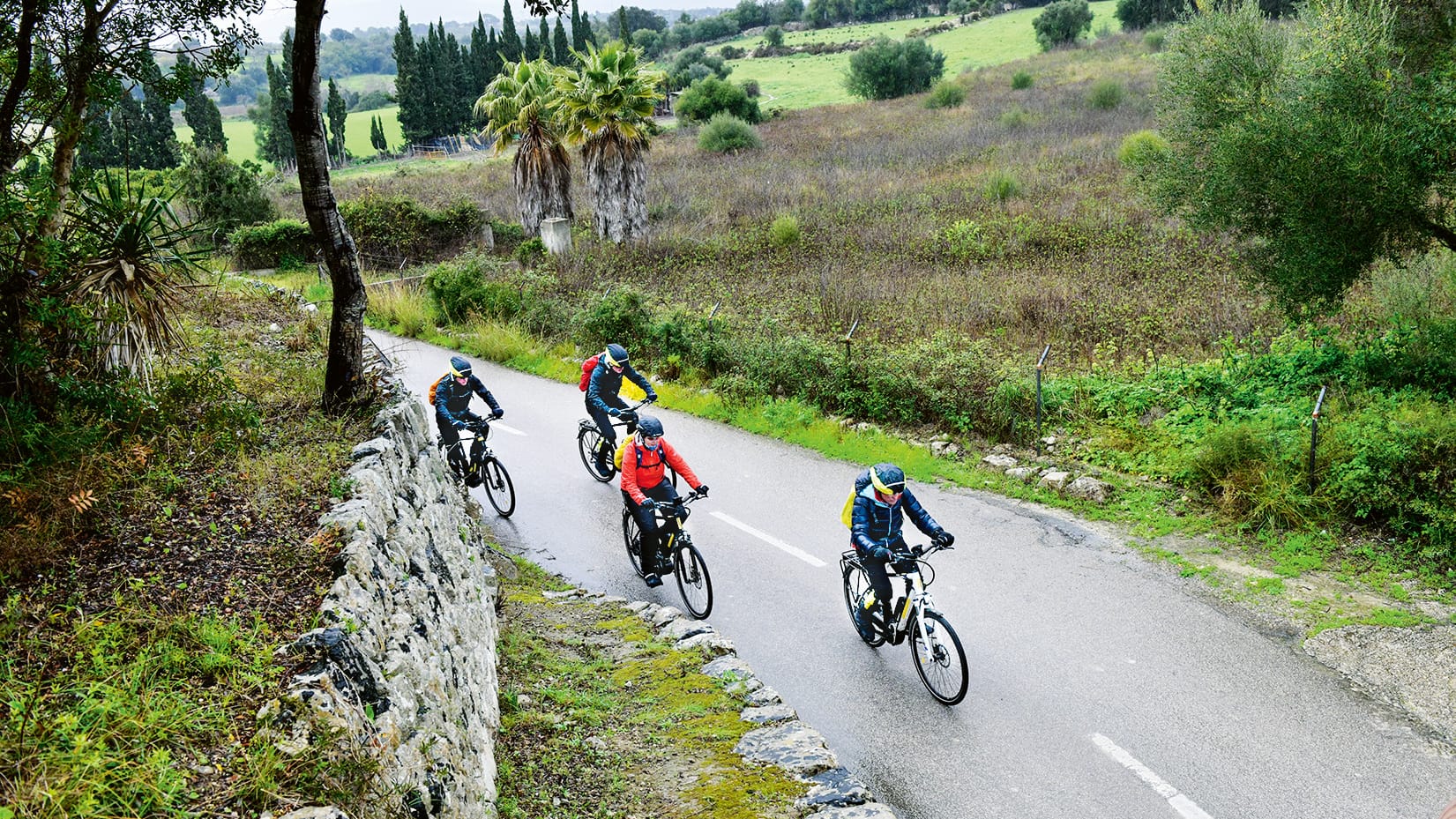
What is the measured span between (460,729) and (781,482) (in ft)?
26.7

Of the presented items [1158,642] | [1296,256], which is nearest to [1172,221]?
[1296,256]

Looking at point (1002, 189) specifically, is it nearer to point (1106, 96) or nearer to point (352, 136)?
point (1106, 96)

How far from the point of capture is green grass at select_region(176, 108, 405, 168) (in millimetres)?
80250

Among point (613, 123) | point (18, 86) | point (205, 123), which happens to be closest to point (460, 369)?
point (18, 86)

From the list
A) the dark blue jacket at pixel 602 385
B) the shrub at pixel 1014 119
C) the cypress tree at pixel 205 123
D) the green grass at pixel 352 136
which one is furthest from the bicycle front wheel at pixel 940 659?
the green grass at pixel 352 136

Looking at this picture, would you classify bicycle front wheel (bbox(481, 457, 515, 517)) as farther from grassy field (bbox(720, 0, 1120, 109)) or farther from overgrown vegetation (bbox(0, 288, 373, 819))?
grassy field (bbox(720, 0, 1120, 109))

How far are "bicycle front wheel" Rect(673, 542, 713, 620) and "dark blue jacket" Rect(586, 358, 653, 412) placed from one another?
11.6 ft

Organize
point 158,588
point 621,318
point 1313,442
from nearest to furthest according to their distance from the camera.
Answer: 1. point 158,588
2. point 1313,442
3. point 621,318

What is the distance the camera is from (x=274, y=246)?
31.7m

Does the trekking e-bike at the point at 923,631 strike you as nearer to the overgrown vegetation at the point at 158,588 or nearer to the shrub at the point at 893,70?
the overgrown vegetation at the point at 158,588

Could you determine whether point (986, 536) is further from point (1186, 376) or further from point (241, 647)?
point (241, 647)

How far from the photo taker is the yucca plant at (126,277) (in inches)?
258

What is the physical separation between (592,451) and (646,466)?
4254 mm

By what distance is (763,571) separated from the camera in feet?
34.6
